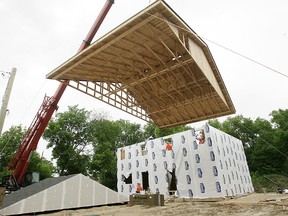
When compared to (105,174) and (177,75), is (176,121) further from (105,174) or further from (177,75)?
(105,174)

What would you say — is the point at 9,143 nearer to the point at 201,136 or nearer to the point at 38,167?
the point at 38,167

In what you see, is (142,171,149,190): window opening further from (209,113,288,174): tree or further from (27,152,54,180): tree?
(209,113,288,174): tree

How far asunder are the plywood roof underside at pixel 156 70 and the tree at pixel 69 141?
81.8ft

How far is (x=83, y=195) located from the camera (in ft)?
49.2

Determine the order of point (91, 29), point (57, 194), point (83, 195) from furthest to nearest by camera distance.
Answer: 1. point (91, 29)
2. point (83, 195)
3. point (57, 194)

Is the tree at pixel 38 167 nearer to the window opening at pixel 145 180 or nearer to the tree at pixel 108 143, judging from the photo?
the tree at pixel 108 143

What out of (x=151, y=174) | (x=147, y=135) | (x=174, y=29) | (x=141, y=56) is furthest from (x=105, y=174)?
(x=174, y=29)

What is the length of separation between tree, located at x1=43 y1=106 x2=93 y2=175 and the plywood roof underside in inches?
982

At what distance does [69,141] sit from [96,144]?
632cm

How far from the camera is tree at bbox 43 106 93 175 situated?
38094 millimetres

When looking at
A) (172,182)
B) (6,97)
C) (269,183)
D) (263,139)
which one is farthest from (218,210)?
(263,139)

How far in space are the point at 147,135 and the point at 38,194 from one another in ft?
135

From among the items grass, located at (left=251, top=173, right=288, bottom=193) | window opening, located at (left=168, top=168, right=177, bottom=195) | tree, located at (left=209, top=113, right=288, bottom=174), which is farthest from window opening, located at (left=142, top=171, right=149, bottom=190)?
tree, located at (left=209, top=113, right=288, bottom=174)

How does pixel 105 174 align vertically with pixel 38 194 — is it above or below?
above
